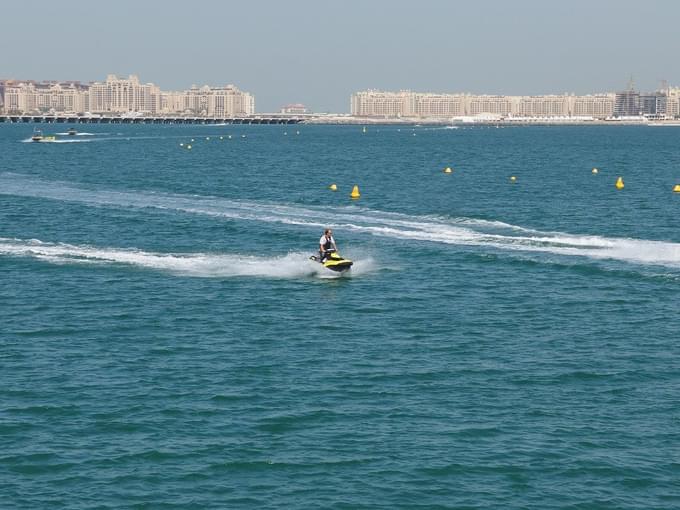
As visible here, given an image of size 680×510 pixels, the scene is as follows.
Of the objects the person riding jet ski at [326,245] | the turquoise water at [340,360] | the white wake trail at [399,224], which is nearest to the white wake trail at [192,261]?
the turquoise water at [340,360]

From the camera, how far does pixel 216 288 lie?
2095 inches

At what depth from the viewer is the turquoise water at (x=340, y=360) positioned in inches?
1144

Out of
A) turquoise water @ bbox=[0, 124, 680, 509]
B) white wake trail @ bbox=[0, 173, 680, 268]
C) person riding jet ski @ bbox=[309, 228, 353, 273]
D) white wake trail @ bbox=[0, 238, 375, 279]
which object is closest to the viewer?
turquoise water @ bbox=[0, 124, 680, 509]

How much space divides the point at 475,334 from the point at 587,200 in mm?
54016

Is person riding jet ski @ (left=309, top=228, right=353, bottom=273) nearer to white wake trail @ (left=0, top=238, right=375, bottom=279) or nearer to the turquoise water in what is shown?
white wake trail @ (left=0, top=238, right=375, bottom=279)

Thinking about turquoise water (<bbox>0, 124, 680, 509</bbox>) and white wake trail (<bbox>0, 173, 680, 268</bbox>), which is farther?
white wake trail (<bbox>0, 173, 680, 268</bbox>)

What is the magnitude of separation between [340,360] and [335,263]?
15917 millimetres

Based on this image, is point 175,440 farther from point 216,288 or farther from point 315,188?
point 315,188

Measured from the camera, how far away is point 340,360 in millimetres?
40156

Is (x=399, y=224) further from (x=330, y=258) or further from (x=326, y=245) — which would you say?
(x=326, y=245)

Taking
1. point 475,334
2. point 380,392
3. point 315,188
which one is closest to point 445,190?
point 315,188

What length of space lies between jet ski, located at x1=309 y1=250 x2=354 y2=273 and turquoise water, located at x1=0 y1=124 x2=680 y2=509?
78 centimetres

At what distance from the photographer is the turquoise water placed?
95.3 feet

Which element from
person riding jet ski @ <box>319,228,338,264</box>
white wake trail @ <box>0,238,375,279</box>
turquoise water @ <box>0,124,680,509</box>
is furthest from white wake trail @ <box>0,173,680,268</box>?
person riding jet ski @ <box>319,228,338,264</box>
